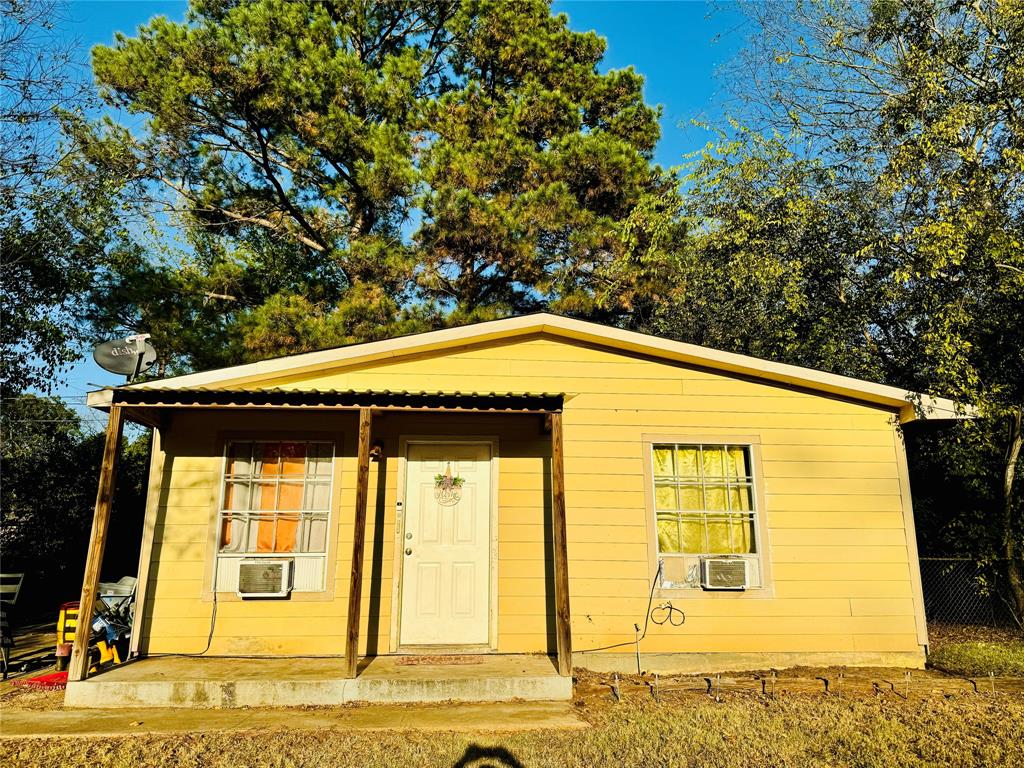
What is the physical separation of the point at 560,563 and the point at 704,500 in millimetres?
1751

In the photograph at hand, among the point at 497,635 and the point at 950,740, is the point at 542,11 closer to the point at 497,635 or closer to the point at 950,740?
the point at 497,635

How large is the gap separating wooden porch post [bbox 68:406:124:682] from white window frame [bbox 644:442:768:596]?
4.59 metres

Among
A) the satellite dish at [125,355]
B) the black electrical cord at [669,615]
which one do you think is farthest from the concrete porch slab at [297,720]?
the satellite dish at [125,355]

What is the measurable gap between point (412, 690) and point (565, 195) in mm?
9719

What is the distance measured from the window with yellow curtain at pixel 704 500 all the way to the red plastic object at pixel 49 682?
5253 mm

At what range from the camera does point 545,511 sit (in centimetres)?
614

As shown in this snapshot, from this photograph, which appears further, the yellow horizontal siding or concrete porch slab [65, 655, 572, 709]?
the yellow horizontal siding

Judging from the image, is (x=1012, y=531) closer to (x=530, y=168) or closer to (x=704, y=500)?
(x=704, y=500)

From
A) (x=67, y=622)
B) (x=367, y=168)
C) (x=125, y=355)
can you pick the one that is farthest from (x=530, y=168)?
(x=67, y=622)

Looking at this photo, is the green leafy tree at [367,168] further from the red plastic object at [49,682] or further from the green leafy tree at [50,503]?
the red plastic object at [49,682]

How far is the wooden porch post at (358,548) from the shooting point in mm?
5059

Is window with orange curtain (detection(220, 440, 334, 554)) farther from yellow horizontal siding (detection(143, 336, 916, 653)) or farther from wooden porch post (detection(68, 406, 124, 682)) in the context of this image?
wooden porch post (detection(68, 406, 124, 682))

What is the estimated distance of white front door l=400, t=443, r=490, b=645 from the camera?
5.91m

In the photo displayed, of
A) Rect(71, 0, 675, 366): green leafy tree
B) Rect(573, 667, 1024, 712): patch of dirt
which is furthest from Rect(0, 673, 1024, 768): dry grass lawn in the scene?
Rect(71, 0, 675, 366): green leafy tree
